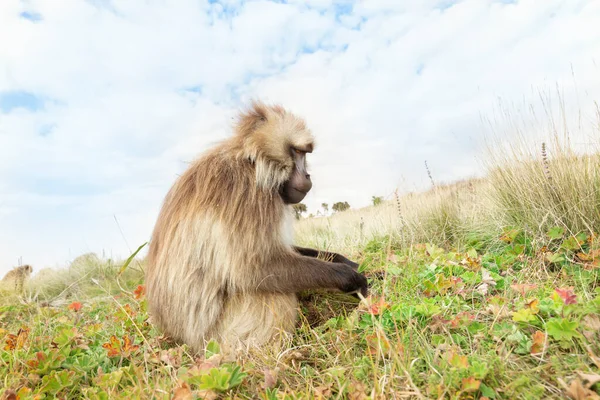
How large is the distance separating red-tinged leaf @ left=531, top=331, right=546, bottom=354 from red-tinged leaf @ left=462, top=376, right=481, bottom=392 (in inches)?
21.0

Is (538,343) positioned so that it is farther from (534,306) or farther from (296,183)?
(296,183)

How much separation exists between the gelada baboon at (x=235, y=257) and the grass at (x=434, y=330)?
0.24 m

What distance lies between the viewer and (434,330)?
104 inches

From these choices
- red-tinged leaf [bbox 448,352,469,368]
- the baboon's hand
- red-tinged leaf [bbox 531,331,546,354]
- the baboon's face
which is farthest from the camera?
Answer: the baboon's face

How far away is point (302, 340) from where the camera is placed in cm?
296

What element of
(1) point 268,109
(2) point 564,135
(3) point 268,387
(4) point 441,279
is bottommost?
(3) point 268,387

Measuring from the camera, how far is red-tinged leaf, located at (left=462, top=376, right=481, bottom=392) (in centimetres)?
188

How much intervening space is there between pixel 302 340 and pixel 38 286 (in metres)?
7.45

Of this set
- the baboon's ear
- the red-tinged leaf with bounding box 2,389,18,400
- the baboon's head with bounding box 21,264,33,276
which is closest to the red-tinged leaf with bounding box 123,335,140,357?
the red-tinged leaf with bounding box 2,389,18,400

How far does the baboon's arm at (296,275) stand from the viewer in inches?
115

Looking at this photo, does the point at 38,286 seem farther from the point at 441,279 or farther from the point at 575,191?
the point at 575,191

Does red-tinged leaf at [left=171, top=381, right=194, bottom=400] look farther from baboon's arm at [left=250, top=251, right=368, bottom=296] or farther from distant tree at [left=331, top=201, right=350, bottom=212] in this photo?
distant tree at [left=331, top=201, right=350, bottom=212]

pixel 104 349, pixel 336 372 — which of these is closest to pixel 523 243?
pixel 336 372

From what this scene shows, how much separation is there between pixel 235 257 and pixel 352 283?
35.0 inches
